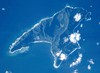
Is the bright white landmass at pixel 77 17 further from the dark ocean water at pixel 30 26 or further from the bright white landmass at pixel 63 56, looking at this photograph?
the bright white landmass at pixel 63 56

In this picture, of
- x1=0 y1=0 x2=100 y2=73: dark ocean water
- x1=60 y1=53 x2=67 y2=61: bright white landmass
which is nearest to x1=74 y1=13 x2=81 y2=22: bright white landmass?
x1=0 y1=0 x2=100 y2=73: dark ocean water

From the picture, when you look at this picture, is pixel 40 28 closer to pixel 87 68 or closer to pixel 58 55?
pixel 58 55

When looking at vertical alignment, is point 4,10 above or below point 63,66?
above

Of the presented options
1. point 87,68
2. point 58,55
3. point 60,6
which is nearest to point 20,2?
point 60,6

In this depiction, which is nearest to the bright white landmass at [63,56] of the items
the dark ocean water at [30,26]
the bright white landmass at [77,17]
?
the dark ocean water at [30,26]

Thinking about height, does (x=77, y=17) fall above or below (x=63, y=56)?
above

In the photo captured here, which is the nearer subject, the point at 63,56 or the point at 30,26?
the point at 30,26

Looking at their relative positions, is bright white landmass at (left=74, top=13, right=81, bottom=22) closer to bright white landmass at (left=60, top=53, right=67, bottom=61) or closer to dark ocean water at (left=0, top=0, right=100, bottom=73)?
dark ocean water at (left=0, top=0, right=100, bottom=73)

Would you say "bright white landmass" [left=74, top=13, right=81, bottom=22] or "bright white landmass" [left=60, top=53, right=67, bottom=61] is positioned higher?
"bright white landmass" [left=74, top=13, right=81, bottom=22]
